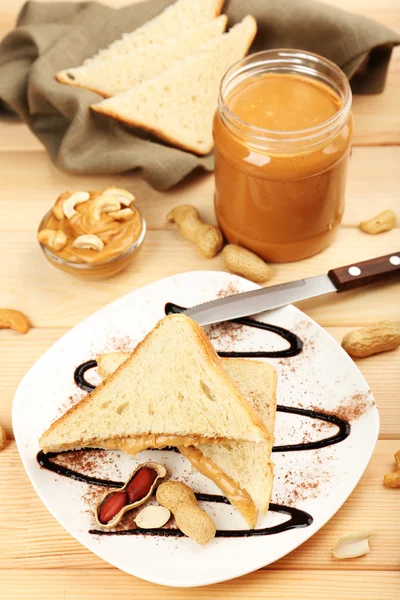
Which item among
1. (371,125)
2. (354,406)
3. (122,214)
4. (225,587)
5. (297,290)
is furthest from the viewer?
(371,125)

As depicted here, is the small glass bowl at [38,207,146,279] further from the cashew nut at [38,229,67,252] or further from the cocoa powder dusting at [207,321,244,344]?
the cocoa powder dusting at [207,321,244,344]

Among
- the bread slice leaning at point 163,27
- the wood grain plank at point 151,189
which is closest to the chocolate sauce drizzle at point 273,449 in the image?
the wood grain plank at point 151,189

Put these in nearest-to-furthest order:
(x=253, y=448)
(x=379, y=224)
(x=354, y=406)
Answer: (x=253, y=448)
(x=354, y=406)
(x=379, y=224)

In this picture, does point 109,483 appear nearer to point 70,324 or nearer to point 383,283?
point 70,324

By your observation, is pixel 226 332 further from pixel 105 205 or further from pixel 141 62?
pixel 141 62

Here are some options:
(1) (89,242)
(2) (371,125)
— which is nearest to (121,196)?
(1) (89,242)

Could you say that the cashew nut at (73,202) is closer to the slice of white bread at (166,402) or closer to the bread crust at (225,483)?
the slice of white bread at (166,402)

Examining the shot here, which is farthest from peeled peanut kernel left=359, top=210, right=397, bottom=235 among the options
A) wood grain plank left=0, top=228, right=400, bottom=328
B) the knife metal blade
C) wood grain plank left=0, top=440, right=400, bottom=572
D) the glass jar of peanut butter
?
wood grain plank left=0, top=440, right=400, bottom=572

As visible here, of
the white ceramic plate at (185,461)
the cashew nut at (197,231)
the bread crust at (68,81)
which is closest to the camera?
the white ceramic plate at (185,461)
